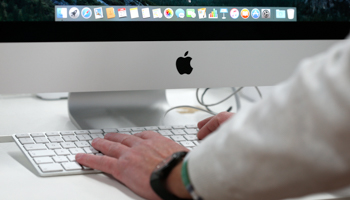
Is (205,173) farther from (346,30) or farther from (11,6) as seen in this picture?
(346,30)

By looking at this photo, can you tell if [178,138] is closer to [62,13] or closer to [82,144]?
[82,144]

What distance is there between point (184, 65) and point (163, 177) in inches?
12.6

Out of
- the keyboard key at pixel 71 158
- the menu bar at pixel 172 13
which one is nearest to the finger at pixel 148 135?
the keyboard key at pixel 71 158

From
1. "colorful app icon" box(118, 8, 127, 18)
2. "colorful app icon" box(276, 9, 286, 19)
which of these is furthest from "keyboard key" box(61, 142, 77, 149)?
"colorful app icon" box(276, 9, 286, 19)

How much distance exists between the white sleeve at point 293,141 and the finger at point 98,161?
188 millimetres

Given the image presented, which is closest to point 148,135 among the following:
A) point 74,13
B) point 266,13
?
point 74,13

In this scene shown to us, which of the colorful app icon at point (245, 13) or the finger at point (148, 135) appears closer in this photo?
the finger at point (148, 135)

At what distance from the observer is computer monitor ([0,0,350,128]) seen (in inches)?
23.3

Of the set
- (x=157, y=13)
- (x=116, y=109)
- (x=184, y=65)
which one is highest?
(x=157, y=13)

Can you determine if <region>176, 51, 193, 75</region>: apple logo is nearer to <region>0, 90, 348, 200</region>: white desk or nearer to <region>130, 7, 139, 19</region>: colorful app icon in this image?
<region>130, 7, 139, 19</region>: colorful app icon

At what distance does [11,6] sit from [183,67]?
1.01 feet

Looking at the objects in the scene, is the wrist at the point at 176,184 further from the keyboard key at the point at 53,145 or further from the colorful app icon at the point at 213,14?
the colorful app icon at the point at 213,14

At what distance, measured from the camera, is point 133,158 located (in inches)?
18.5

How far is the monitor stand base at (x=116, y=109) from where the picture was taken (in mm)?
750
